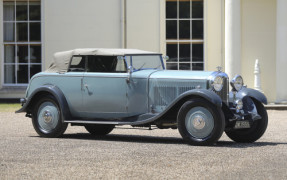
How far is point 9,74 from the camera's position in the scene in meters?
23.0

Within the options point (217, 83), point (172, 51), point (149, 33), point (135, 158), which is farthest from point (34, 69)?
point (135, 158)

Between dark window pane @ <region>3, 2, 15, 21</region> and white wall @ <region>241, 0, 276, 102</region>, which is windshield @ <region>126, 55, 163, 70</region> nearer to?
white wall @ <region>241, 0, 276, 102</region>

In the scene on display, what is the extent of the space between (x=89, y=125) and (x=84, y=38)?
35.8 feet

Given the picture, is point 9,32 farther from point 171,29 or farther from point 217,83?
point 217,83

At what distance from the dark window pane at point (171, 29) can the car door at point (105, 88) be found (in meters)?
10.9

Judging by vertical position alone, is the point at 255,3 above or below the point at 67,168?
above

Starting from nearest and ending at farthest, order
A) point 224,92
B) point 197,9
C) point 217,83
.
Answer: point 217,83 < point 224,92 < point 197,9

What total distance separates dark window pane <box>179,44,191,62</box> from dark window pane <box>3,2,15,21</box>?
5.05 m

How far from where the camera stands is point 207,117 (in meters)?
10.2

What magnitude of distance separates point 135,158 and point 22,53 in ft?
48.3

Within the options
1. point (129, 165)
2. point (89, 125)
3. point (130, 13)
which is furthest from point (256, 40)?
point (129, 165)

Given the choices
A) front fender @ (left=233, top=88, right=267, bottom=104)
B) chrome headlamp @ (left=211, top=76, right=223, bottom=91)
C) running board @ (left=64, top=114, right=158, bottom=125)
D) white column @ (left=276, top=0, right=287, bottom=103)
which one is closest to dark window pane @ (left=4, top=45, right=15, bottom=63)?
white column @ (left=276, top=0, right=287, bottom=103)

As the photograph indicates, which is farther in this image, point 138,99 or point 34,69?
point 34,69

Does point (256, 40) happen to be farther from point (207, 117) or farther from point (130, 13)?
point (207, 117)
